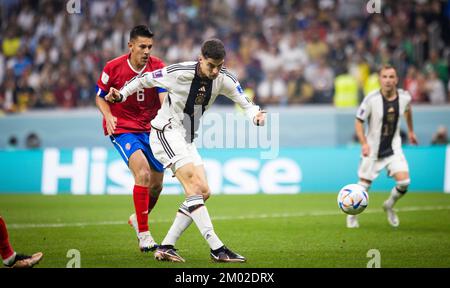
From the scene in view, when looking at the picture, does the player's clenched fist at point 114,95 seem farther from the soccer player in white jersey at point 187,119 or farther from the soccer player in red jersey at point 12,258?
the soccer player in red jersey at point 12,258

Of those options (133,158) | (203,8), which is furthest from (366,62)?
(133,158)

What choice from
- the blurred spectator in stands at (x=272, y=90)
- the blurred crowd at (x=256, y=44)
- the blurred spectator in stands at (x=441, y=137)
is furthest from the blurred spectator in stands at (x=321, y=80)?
the blurred spectator in stands at (x=441, y=137)

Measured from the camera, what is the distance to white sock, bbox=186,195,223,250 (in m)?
7.93

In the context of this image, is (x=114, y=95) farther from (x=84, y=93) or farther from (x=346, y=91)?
(x=84, y=93)

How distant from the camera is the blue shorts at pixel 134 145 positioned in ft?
30.2

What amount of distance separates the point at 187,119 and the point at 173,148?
1.29 feet

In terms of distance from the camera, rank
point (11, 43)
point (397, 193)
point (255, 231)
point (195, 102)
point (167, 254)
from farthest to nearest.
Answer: point (11, 43) < point (397, 193) < point (255, 231) < point (195, 102) < point (167, 254)

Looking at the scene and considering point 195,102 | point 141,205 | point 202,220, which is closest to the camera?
point 202,220

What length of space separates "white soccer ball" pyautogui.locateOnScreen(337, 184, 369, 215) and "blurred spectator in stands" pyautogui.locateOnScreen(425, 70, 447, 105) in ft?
32.3

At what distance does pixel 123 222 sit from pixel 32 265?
15.1 ft

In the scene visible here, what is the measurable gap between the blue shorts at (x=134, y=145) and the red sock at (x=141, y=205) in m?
0.46

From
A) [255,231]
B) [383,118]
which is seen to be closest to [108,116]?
[255,231]

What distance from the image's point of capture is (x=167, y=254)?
8.15m
